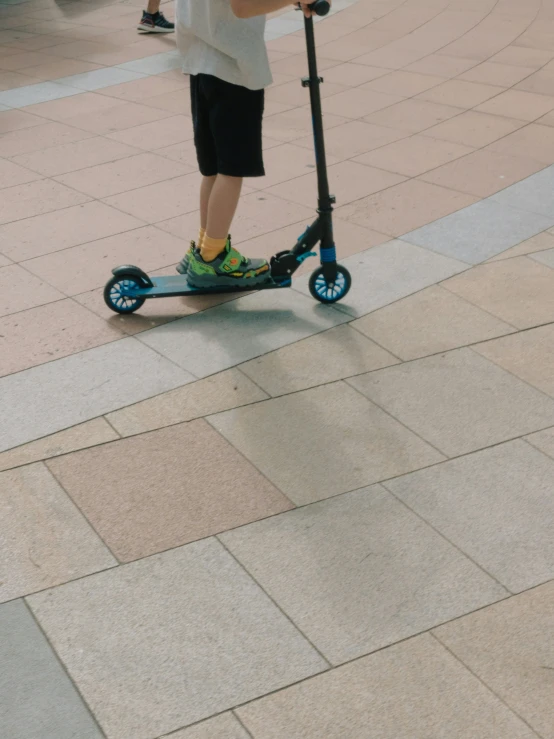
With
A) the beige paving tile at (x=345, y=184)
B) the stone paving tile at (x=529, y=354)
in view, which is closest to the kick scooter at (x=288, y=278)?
the stone paving tile at (x=529, y=354)

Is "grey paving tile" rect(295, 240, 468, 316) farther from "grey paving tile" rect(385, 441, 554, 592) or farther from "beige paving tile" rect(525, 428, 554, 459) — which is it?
"grey paving tile" rect(385, 441, 554, 592)

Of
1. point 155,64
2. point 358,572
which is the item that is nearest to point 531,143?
point 155,64

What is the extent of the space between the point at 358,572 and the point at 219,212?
2154 mm

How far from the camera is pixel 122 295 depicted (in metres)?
4.70

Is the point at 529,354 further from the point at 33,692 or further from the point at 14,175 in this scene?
the point at 14,175

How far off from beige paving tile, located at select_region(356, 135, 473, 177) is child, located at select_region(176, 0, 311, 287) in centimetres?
211

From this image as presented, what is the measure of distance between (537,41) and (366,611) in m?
8.00

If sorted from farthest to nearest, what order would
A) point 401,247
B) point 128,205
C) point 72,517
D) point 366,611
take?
point 128,205 < point 401,247 < point 72,517 < point 366,611

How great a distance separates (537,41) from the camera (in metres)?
9.63

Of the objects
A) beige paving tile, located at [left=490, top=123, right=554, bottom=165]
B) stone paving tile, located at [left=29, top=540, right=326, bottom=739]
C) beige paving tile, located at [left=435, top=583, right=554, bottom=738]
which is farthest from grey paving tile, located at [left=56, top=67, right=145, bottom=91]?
beige paving tile, located at [left=435, top=583, right=554, bottom=738]

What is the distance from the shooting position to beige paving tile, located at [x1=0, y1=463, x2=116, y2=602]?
3078mm

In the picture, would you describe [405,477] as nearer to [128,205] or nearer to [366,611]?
[366,611]

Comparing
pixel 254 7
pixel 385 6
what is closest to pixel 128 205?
pixel 254 7

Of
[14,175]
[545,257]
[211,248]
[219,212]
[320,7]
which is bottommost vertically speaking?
[545,257]
